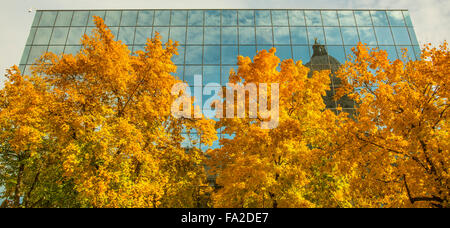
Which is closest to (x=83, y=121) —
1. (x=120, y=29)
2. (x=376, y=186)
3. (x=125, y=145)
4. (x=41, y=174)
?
(x=125, y=145)

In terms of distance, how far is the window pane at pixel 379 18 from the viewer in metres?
25.2

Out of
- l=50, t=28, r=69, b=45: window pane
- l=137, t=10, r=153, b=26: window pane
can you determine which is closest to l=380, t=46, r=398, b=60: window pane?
l=137, t=10, r=153, b=26: window pane

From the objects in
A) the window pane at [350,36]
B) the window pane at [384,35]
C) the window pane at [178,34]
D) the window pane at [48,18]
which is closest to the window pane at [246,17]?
the window pane at [178,34]

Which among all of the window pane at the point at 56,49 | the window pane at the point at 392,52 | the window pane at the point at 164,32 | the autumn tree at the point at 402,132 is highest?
the window pane at the point at 164,32

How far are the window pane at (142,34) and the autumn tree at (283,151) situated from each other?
56.8ft

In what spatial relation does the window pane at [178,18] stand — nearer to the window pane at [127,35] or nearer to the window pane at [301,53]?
the window pane at [127,35]

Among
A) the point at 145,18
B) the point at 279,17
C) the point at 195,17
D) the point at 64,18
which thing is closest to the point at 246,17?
the point at 279,17

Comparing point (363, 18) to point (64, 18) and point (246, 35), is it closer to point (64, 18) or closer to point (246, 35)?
point (246, 35)

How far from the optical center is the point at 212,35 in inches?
985

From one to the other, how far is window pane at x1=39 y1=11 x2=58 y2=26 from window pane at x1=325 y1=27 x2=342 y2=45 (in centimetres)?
2945

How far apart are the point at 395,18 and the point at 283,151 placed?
25.6 m

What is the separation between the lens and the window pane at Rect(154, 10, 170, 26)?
84.0 ft

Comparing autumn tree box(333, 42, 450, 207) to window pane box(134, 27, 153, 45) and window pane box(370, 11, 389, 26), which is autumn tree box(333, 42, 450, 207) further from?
window pane box(134, 27, 153, 45)
